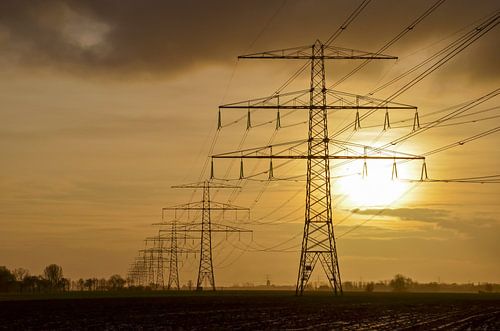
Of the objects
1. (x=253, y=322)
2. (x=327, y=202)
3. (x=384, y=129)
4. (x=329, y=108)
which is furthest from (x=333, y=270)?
(x=253, y=322)

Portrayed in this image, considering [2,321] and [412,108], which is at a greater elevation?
[412,108]

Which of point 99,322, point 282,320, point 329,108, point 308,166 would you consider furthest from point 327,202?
point 99,322

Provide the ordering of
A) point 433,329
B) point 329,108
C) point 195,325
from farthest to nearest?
point 329,108
point 195,325
point 433,329

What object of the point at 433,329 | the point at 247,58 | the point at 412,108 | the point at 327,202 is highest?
the point at 247,58

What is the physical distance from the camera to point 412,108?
174 feet

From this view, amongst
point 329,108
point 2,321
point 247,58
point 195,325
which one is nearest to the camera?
point 195,325

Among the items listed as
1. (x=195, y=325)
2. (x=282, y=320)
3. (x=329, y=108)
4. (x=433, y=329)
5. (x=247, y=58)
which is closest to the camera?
(x=433, y=329)

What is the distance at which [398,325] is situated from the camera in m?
39.7

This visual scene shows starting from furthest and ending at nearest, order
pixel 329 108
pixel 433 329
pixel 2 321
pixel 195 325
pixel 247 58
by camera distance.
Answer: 1. pixel 329 108
2. pixel 247 58
3. pixel 2 321
4. pixel 195 325
5. pixel 433 329

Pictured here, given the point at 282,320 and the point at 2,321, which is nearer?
the point at 282,320

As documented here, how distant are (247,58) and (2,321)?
76.3ft

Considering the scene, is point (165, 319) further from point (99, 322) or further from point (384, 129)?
point (384, 129)

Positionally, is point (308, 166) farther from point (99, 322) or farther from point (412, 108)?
point (99, 322)

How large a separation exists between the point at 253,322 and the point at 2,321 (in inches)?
624
